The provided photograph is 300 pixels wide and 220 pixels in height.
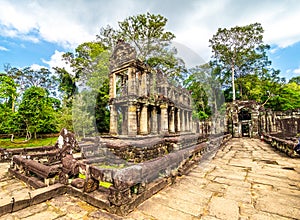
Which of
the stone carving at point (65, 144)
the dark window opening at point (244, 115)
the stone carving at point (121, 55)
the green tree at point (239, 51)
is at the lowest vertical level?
the stone carving at point (65, 144)

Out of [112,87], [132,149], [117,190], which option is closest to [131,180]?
[117,190]

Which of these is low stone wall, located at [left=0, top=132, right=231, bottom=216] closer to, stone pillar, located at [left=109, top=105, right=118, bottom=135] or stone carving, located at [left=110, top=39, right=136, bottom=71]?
stone pillar, located at [left=109, top=105, right=118, bottom=135]

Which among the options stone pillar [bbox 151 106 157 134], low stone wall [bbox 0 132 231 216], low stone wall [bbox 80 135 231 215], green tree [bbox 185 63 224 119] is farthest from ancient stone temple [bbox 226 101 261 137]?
low stone wall [bbox 0 132 231 216]

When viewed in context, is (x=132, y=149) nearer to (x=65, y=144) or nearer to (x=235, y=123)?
(x=65, y=144)

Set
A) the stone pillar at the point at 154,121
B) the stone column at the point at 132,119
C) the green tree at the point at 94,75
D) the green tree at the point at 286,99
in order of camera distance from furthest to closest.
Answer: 1. the green tree at the point at 286,99
2. the green tree at the point at 94,75
3. the stone pillar at the point at 154,121
4. the stone column at the point at 132,119

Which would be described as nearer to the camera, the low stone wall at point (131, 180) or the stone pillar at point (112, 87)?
the low stone wall at point (131, 180)

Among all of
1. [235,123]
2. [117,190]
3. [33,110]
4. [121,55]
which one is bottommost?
[117,190]

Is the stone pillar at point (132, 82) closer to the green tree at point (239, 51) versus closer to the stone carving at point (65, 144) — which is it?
the stone carving at point (65, 144)

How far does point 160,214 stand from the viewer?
2.58 metres

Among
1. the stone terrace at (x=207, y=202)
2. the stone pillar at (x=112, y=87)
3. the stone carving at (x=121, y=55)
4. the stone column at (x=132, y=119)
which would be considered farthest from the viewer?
the stone pillar at (x=112, y=87)

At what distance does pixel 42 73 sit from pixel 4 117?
23188mm

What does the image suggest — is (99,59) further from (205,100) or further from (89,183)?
(205,100)

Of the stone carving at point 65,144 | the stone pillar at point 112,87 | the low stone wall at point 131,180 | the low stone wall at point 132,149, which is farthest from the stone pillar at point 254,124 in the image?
the stone carving at point 65,144

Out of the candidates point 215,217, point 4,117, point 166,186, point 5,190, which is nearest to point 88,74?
point 4,117
